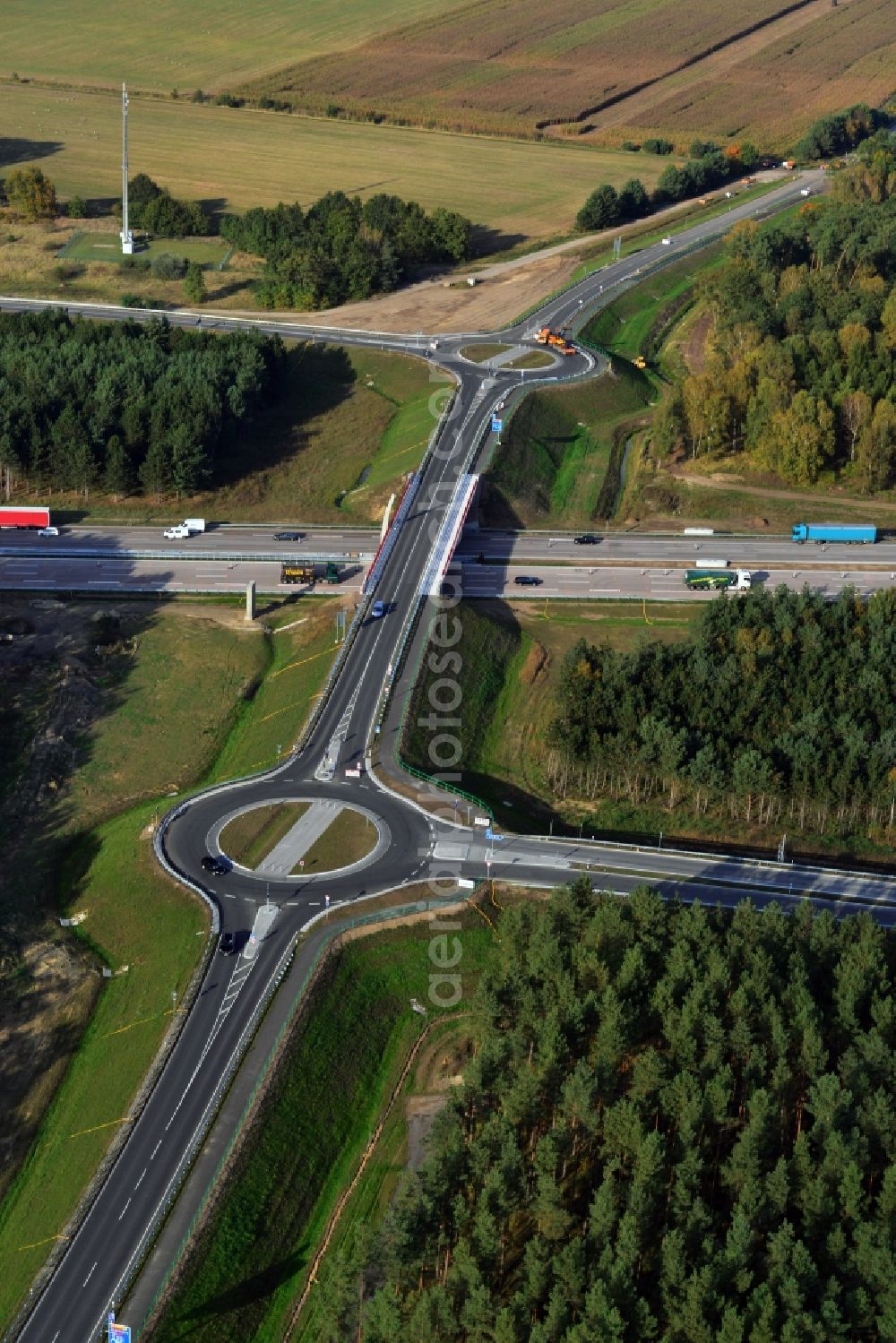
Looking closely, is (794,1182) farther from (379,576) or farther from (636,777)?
(379,576)

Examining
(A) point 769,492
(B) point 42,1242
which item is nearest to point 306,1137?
(B) point 42,1242

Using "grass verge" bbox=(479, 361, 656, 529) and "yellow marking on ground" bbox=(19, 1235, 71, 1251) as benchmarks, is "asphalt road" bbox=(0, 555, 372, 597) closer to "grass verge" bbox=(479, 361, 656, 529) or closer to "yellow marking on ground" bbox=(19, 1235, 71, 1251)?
"grass verge" bbox=(479, 361, 656, 529)

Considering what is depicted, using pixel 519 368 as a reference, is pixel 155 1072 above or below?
below

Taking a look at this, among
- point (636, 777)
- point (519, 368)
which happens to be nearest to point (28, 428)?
point (519, 368)

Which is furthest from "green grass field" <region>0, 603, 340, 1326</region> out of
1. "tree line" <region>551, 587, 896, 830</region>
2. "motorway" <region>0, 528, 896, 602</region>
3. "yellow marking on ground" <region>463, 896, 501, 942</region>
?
"tree line" <region>551, 587, 896, 830</region>

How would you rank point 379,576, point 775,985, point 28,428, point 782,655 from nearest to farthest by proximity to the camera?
1. point 775,985
2. point 782,655
3. point 379,576
4. point 28,428
